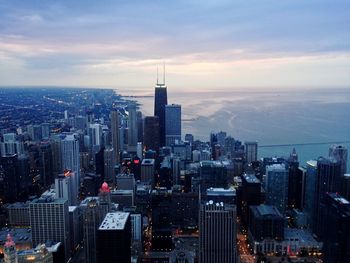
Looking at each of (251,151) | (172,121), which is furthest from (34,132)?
(251,151)

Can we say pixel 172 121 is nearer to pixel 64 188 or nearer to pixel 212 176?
pixel 212 176

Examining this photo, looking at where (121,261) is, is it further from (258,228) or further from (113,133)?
(113,133)

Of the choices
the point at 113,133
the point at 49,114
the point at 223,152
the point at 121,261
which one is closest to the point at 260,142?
the point at 223,152

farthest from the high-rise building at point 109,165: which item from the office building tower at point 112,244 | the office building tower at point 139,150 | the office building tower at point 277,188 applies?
the office building tower at point 112,244

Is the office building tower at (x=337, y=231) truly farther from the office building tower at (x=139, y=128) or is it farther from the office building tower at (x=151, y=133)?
the office building tower at (x=139, y=128)

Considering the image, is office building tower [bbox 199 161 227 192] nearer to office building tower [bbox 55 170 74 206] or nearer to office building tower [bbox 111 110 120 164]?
office building tower [bbox 55 170 74 206]

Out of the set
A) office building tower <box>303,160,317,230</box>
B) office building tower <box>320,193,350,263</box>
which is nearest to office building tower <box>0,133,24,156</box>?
office building tower <box>303,160,317,230</box>

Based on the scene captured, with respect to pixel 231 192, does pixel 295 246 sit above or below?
below
